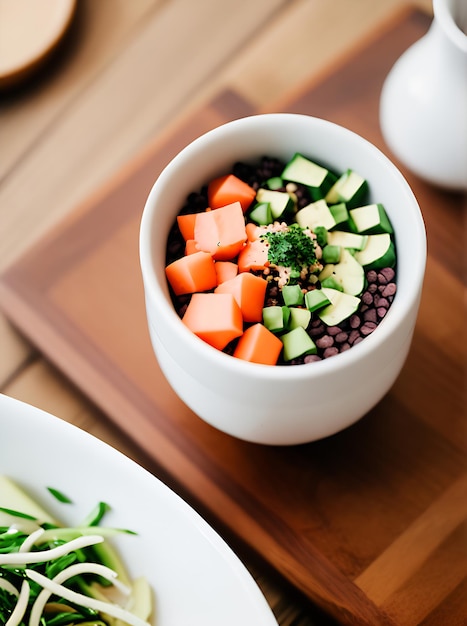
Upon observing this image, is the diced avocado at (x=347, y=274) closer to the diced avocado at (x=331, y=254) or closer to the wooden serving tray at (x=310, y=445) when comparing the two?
the diced avocado at (x=331, y=254)

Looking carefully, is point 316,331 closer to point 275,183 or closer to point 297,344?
point 297,344

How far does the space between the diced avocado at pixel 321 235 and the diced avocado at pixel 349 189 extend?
40 mm

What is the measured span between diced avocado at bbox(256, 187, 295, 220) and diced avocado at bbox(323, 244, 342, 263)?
6 centimetres

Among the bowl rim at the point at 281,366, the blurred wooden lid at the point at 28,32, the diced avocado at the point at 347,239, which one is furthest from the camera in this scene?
the blurred wooden lid at the point at 28,32

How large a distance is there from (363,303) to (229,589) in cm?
28

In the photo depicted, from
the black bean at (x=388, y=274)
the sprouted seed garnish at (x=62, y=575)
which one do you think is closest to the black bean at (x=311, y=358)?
the black bean at (x=388, y=274)

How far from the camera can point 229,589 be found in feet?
2.40

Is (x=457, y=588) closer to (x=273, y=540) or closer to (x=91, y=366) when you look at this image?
(x=273, y=540)

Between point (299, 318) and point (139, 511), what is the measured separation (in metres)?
0.24

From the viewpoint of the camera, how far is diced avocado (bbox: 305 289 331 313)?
0.74m

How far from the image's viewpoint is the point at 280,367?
2.22 feet

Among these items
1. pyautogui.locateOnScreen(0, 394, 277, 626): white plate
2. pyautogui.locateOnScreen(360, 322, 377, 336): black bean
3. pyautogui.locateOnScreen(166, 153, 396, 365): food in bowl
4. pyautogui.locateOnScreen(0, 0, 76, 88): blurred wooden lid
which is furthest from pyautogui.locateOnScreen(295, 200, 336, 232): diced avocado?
pyautogui.locateOnScreen(0, 0, 76, 88): blurred wooden lid

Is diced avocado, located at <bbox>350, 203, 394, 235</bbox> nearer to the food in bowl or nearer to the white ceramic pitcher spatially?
the food in bowl

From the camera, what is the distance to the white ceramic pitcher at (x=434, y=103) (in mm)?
837
